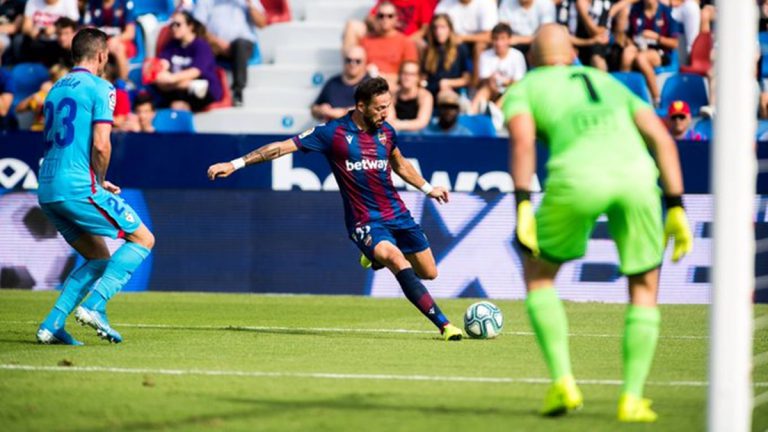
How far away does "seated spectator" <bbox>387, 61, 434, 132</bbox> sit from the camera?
17.9 metres

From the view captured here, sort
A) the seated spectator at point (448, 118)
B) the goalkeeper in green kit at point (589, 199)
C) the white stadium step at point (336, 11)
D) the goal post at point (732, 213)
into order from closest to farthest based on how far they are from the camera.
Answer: the goal post at point (732, 213)
the goalkeeper in green kit at point (589, 199)
the seated spectator at point (448, 118)
the white stadium step at point (336, 11)

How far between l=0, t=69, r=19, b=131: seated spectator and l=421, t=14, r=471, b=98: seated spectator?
5.73 m

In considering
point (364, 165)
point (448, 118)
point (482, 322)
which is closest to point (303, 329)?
point (364, 165)

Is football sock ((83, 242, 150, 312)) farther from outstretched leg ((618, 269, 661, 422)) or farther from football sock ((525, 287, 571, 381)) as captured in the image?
outstretched leg ((618, 269, 661, 422))

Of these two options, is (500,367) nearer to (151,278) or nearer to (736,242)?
(736,242)

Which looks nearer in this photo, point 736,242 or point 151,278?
point 736,242

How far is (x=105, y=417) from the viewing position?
7.10 meters

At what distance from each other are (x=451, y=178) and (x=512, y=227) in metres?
0.90

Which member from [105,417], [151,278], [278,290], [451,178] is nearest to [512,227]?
[451,178]

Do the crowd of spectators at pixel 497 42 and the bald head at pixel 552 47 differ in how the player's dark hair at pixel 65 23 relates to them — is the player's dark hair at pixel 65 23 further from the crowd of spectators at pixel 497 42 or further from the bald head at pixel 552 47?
Result: the bald head at pixel 552 47

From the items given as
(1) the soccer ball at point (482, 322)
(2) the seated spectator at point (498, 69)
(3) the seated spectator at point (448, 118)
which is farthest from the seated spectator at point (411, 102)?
(1) the soccer ball at point (482, 322)

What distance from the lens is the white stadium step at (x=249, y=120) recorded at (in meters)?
19.5

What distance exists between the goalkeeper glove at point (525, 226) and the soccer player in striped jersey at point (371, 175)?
4.47 m

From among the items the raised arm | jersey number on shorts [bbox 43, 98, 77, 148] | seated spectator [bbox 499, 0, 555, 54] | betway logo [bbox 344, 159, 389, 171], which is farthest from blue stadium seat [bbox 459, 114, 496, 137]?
jersey number on shorts [bbox 43, 98, 77, 148]
